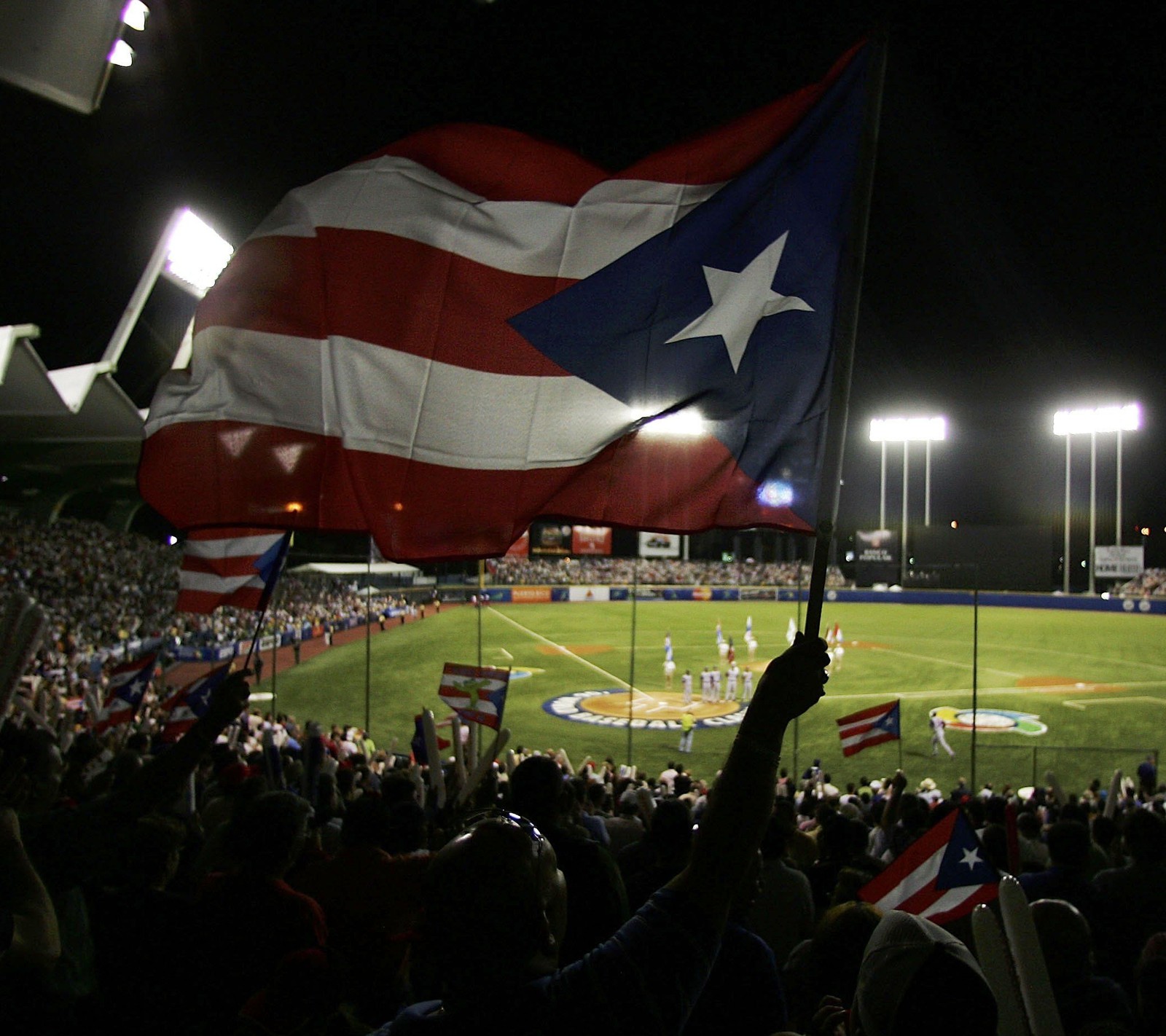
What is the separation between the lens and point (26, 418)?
103 feet

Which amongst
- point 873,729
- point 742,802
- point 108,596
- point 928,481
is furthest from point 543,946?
point 928,481

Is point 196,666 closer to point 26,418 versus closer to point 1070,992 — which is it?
point 26,418

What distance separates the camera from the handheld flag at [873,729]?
13594 millimetres

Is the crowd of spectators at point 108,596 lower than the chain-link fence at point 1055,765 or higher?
higher

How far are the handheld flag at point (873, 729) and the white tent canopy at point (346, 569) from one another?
116 ft

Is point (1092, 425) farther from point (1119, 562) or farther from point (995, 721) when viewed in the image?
point (995, 721)

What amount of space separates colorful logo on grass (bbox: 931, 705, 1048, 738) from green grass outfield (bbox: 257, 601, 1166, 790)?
39cm

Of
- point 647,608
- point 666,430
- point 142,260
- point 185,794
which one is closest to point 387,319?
point 666,430

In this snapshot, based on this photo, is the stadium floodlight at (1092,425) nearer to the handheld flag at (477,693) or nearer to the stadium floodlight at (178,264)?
the stadium floodlight at (178,264)

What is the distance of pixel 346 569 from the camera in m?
53.9

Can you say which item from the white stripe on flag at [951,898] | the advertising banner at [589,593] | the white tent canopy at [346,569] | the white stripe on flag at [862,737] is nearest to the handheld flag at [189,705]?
the white stripe on flag at [951,898]

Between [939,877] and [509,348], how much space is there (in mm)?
3580

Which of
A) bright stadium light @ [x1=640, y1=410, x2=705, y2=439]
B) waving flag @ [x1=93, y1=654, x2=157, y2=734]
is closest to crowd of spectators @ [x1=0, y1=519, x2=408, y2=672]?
waving flag @ [x1=93, y1=654, x2=157, y2=734]

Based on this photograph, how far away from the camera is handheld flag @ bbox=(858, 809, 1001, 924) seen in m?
4.04
